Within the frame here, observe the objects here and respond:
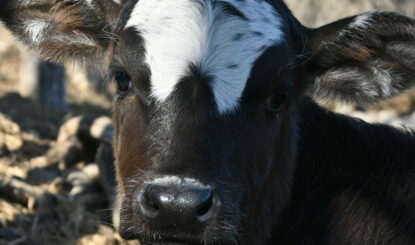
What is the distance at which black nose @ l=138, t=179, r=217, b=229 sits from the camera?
12.5 ft

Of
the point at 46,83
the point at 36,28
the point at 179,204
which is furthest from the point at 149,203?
the point at 46,83

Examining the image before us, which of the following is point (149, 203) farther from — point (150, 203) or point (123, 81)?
point (123, 81)

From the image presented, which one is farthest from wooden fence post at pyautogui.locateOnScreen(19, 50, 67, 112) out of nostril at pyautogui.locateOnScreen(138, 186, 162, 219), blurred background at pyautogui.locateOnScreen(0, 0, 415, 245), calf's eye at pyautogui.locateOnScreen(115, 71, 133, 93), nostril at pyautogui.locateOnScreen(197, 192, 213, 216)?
nostril at pyautogui.locateOnScreen(197, 192, 213, 216)

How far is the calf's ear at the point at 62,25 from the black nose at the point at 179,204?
166 centimetres

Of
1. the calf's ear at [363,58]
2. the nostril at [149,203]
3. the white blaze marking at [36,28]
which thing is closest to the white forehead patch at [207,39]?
the calf's ear at [363,58]

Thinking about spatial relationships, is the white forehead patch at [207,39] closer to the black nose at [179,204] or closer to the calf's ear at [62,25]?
the calf's ear at [62,25]

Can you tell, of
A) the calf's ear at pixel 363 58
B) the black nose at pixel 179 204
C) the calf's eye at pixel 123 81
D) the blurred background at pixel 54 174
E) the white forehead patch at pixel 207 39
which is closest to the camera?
the black nose at pixel 179 204

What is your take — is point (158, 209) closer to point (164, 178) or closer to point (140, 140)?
point (164, 178)

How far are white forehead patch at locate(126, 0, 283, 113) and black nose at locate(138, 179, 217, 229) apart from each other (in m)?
0.63

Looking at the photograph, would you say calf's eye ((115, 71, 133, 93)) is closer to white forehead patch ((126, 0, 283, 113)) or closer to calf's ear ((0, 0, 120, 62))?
white forehead patch ((126, 0, 283, 113))

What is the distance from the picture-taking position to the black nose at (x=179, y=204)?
3.81 meters

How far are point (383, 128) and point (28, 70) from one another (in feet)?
26.6

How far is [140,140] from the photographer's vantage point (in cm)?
441

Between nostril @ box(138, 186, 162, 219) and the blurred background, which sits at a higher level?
nostril @ box(138, 186, 162, 219)
